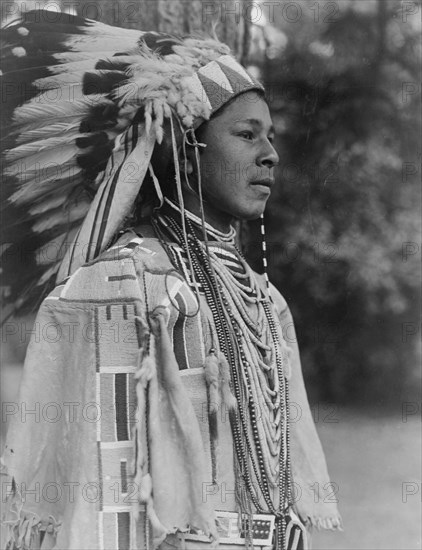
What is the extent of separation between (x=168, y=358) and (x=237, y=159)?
0.68 metres

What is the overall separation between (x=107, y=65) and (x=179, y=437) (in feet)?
3.64

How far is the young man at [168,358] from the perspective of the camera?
220cm

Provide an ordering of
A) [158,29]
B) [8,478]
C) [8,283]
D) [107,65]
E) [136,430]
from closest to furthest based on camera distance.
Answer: [136,430], [8,478], [107,65], [8,283], [158,29]

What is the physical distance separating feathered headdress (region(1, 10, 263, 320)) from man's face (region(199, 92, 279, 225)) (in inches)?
2.1

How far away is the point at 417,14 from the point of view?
311 cm

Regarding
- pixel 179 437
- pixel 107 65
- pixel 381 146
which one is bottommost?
pixel 179 437

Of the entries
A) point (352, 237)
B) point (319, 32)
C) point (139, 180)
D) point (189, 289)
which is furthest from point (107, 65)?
point (352, 237)

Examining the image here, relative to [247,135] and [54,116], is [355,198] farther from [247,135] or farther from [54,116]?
[54,116]

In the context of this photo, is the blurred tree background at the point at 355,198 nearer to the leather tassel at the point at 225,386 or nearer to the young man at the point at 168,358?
the young man at the point at 168,358

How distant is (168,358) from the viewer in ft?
7.30

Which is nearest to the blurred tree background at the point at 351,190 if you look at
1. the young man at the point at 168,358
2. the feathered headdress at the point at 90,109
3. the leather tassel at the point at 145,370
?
the young man at the point at 168,358

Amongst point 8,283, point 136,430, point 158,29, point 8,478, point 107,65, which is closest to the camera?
point 136,430

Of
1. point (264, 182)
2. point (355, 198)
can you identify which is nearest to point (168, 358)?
point (264, 182)

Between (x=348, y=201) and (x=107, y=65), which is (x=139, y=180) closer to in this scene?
(x=107, y=65)
